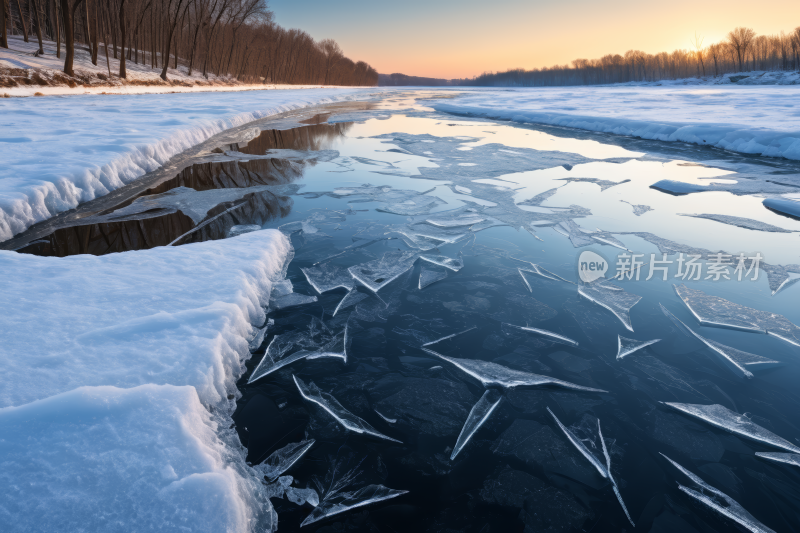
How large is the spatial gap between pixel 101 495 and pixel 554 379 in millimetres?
1732

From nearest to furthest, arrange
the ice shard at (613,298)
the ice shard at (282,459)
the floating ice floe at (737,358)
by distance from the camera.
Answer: the ice shard at (282,459), the floating ice floe at (737,358), the ice shard at (613,298)

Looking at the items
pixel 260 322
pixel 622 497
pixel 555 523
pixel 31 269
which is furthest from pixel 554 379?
pixel 31 269

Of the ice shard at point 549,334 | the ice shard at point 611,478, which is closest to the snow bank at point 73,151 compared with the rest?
the ice shard at point 549,334

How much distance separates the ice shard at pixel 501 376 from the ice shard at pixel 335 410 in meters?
0.55

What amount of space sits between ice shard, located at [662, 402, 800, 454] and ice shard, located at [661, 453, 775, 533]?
0.35 metres

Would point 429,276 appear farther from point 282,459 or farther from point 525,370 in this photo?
point 282,459

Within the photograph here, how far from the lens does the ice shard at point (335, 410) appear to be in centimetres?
160

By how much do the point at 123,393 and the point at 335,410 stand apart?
76 cm

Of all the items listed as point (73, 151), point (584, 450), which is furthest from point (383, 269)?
point (73, 151)

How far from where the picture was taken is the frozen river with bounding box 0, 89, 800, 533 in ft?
4.28

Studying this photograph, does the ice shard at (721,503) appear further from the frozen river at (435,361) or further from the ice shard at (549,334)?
the ice shard at (549,334)

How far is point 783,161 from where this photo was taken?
6512 mm

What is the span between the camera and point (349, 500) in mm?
1321

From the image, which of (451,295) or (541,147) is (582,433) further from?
(541,147)
